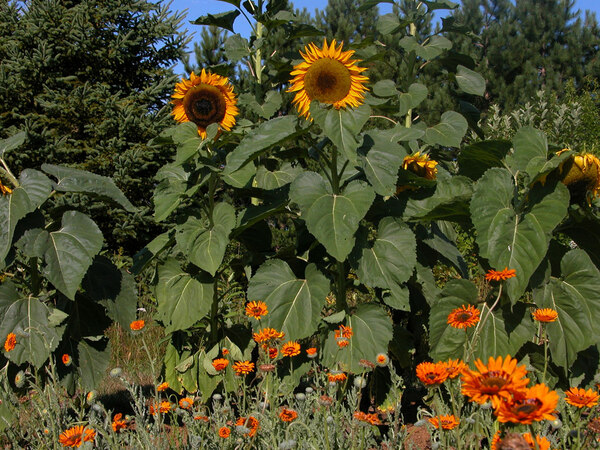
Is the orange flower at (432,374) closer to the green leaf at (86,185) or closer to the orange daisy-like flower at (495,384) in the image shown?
the orange daisy-like flower at (495,384)

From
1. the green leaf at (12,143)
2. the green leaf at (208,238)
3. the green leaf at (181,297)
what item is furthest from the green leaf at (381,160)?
the green leaf at (12,143)

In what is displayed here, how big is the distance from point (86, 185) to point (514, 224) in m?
2.07

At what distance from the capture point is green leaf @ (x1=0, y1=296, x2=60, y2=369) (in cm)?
273

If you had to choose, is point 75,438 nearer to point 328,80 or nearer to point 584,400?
point 584,400

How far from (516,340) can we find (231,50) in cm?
223

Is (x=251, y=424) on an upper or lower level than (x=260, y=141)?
lower

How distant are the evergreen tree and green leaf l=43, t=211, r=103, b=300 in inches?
148

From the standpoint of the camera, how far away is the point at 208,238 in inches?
119

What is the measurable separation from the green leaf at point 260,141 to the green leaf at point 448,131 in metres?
0.96

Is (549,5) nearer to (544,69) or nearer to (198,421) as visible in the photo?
(544,69)

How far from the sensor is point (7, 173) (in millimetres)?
2984

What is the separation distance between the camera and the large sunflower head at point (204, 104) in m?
3.26

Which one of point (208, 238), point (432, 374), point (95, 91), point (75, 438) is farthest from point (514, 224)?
point (95, 91)

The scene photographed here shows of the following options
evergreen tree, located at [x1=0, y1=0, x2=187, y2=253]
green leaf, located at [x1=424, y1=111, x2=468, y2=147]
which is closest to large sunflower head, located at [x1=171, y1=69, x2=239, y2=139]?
green leaf, located at [x1=424, y1=111, x2=468, y2=147]
